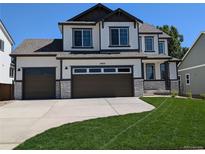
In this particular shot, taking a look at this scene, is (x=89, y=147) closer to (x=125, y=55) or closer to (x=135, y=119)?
(x=135, y=119)

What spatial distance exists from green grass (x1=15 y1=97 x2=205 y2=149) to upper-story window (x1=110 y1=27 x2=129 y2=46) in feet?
42.1

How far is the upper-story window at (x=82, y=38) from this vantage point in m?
20.1

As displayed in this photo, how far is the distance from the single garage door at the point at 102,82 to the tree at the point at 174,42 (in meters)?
27.7

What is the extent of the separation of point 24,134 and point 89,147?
91.9 inches

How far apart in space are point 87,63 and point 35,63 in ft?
13.9

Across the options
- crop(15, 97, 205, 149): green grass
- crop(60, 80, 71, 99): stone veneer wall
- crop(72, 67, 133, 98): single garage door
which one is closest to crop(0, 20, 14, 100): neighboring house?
crop(60, 80, 71, 99): stone veneer wall

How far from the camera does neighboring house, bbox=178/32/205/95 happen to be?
911 inches

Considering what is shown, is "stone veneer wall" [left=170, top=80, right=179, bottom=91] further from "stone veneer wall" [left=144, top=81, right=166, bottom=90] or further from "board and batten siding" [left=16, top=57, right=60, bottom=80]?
"board and batten siding" [left=16, top=57, right=60, bottom=80]

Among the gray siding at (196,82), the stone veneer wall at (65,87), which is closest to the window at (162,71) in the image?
the gray siding at (196,82)

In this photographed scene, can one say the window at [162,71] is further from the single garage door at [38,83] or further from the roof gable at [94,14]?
the single garage door at [38,83]

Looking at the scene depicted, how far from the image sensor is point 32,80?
61.1 ft

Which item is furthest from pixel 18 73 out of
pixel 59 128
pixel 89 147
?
pixel 89 147
